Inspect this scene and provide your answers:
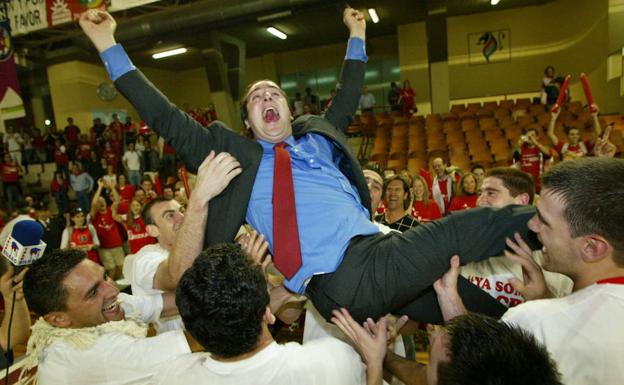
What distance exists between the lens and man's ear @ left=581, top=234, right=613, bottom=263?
108 cm

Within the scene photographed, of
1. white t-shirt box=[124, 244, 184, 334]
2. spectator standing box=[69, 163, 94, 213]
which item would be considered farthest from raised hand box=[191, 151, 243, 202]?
spectator standing box=[69, 163, 94, 213]

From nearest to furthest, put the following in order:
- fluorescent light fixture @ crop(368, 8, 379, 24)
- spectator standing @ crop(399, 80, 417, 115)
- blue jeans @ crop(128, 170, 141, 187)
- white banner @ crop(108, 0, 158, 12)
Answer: white banner @ crop(108, 0, 158, 12)
blue jeans @ crop(128, 170, 141, 187)
fluorescent light fixture @ crop(368, 8, 379, 24)
spectator standing @ crop(399, 80, 417, 115)

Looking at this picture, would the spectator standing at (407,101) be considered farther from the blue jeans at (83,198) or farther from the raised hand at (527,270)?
the raised hand at (527,270)

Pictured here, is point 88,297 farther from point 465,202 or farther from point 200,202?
point 465,202

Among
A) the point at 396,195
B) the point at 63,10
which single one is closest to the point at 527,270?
the point at 396,195

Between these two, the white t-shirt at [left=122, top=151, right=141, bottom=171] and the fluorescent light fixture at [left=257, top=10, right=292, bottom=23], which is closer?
the fluorescent light fixture at [left=257, top=10, right=292, bottom=23]

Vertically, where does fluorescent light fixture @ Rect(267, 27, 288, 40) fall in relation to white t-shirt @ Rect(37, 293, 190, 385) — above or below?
above

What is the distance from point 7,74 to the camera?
8469 mm

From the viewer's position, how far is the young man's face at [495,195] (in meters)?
2.06

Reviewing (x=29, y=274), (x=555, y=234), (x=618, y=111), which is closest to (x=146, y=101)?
(x=29, y=274)

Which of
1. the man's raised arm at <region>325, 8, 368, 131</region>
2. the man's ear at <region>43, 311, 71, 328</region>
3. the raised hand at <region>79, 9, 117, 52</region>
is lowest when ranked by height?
the man's ear at <region>43, 311, 71, 328</region>

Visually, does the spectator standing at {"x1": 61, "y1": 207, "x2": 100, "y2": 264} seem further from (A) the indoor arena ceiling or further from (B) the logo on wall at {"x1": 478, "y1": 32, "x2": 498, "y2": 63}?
(B) the logo on wall at {"x1": 478, "y1": 32, "x2": 498, "y2": 63}

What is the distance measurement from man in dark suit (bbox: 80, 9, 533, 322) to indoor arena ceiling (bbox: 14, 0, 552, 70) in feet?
23.5

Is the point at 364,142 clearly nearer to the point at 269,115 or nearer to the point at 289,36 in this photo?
the point at 289,36
